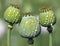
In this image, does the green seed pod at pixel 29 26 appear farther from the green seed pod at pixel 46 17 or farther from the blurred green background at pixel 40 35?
the blurred green background at pixel 40 35

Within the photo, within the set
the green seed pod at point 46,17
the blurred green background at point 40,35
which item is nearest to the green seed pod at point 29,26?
the green seed pod at point 46,17

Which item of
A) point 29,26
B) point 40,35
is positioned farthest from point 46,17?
point 40,35

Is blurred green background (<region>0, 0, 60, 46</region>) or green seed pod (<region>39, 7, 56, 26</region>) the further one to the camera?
blurred green background (<region>0, 0, 60, 46</region>)

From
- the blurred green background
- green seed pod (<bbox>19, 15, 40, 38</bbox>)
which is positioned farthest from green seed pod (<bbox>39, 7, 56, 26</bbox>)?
the blurred green background

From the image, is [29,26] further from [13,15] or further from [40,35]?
[40,35]

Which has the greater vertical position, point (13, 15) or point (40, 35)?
point (13, 15)

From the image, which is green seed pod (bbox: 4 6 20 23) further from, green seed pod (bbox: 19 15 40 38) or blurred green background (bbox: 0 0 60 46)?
blurred green background (bbox: 0 0 60 46)

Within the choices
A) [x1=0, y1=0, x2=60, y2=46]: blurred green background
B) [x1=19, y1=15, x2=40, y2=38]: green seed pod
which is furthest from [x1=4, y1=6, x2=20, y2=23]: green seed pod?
[x1=0, y1=0, x2=60, y2=46]: blurred green background

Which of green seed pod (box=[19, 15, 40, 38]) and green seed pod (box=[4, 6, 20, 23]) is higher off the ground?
green seed pod (box=[4, 6, 20, 23])
